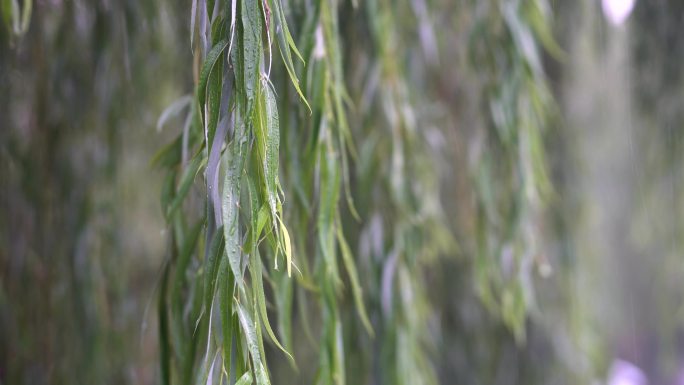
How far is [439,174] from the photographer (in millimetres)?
1824

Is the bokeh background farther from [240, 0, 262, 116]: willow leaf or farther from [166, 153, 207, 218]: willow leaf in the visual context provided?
[240, 0, 262, 116]: willow leaf

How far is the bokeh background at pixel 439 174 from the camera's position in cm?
131

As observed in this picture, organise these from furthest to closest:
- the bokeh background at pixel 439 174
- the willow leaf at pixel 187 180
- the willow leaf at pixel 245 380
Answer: the bokeh background at pixel 439 174 < the willow leaf at pixel 187 180 < the willow leaf at pixel 245 380

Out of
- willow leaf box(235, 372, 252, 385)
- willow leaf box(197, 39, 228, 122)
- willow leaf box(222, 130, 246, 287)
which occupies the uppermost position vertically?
willow leaf box(197, 39, 228, 122)

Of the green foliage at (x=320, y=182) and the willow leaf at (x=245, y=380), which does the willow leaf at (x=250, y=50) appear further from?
the willow leaf at (x=245, y=380)

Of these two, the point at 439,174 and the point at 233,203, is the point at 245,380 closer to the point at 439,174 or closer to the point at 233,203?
the point at 233,203

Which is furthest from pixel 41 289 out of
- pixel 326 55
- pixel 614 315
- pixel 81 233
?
pixel 614 315

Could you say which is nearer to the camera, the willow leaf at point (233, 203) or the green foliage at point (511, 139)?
the willow leaf at point (233, 203)

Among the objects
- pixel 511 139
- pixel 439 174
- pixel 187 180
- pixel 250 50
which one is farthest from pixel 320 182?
pixel 439 174

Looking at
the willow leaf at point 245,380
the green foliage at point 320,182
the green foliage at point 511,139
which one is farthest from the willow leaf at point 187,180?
the green foliage at point 511,139

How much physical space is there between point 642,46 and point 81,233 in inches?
50.3

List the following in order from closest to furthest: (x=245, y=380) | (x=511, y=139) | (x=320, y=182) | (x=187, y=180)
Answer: (x=245, y=380) < (x=187, y=180) < (x=320, y=182) < (x=511, y=139)

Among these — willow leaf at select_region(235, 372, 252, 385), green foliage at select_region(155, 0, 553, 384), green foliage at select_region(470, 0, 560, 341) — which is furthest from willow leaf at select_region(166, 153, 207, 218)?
green foliage at select_region(470, 0, 560, 341)

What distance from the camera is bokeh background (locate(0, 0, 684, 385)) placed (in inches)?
51.6
